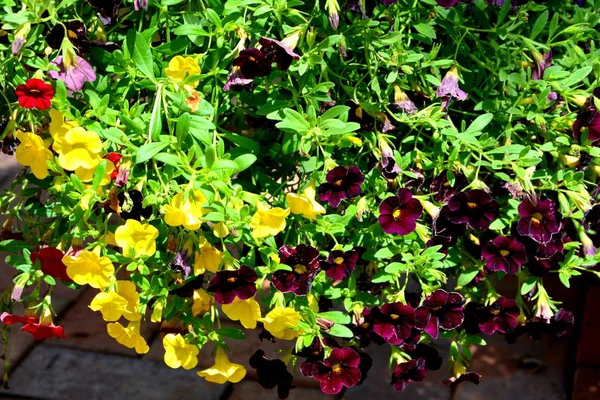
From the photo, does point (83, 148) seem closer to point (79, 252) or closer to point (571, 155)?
point (79, 252)

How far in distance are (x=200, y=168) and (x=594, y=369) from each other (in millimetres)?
1523

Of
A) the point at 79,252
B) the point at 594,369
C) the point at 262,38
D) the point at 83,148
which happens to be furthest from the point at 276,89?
the point at 594,369

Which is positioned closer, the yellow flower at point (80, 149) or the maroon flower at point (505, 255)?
the yellow flower at point (80, 149)

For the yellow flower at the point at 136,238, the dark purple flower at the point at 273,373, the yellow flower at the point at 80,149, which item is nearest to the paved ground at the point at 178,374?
the dark purple flower at the point at 273,373

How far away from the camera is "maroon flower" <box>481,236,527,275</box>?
1555 mm

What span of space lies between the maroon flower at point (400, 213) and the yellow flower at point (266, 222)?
8.3 inches

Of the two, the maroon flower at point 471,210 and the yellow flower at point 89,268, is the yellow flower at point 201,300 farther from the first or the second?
the maroon flower at point 471,210

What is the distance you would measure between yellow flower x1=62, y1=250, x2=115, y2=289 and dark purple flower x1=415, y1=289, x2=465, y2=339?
0.62m

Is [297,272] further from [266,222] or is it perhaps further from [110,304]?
[110,304]

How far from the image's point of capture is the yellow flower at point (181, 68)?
1.43m

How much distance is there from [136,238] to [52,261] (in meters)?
0.25

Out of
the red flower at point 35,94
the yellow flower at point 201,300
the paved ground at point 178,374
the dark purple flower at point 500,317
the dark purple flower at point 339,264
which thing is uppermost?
the red flower at point 35,94

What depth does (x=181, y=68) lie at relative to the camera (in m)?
1.43

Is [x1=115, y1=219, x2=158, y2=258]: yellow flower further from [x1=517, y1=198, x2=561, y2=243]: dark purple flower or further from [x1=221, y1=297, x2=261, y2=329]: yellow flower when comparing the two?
[x1=517, y1=198, x2=561, y2=243]: dark purple flower
